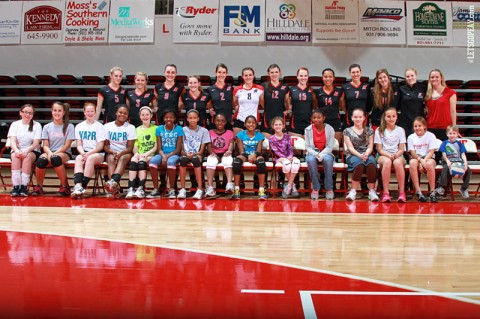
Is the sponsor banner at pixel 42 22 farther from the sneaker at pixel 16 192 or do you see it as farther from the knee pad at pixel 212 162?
the knee pad at pixel 212 162

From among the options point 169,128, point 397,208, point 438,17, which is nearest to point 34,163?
point 169,128

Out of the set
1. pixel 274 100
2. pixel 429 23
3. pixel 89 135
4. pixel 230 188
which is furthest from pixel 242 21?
pixel 230 188

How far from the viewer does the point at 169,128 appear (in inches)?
227

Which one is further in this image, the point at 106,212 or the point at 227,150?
the point at 227,150

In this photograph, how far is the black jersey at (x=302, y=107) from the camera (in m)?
6.14

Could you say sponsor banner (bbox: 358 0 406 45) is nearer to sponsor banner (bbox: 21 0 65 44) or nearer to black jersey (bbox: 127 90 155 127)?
black jersey (bbox: 127 90 155 127)

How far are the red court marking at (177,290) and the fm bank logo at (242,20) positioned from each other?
7524 mm

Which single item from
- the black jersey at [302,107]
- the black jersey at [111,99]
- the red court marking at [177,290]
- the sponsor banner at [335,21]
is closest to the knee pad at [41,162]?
the black jersey at [111,99]

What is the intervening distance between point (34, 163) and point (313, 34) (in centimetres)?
622

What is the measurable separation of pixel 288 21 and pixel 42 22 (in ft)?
17.6

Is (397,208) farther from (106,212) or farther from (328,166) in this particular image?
(106,212)

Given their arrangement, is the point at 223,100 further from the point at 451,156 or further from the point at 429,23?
the point at 429,23

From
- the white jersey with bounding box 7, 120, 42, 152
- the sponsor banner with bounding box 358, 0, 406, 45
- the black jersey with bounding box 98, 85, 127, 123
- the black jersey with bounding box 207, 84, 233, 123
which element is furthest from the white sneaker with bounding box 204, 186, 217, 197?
the sponsor banner with bounding box 358, 0, 406, 45

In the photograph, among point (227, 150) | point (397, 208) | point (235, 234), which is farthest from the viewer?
point (227, 150)
